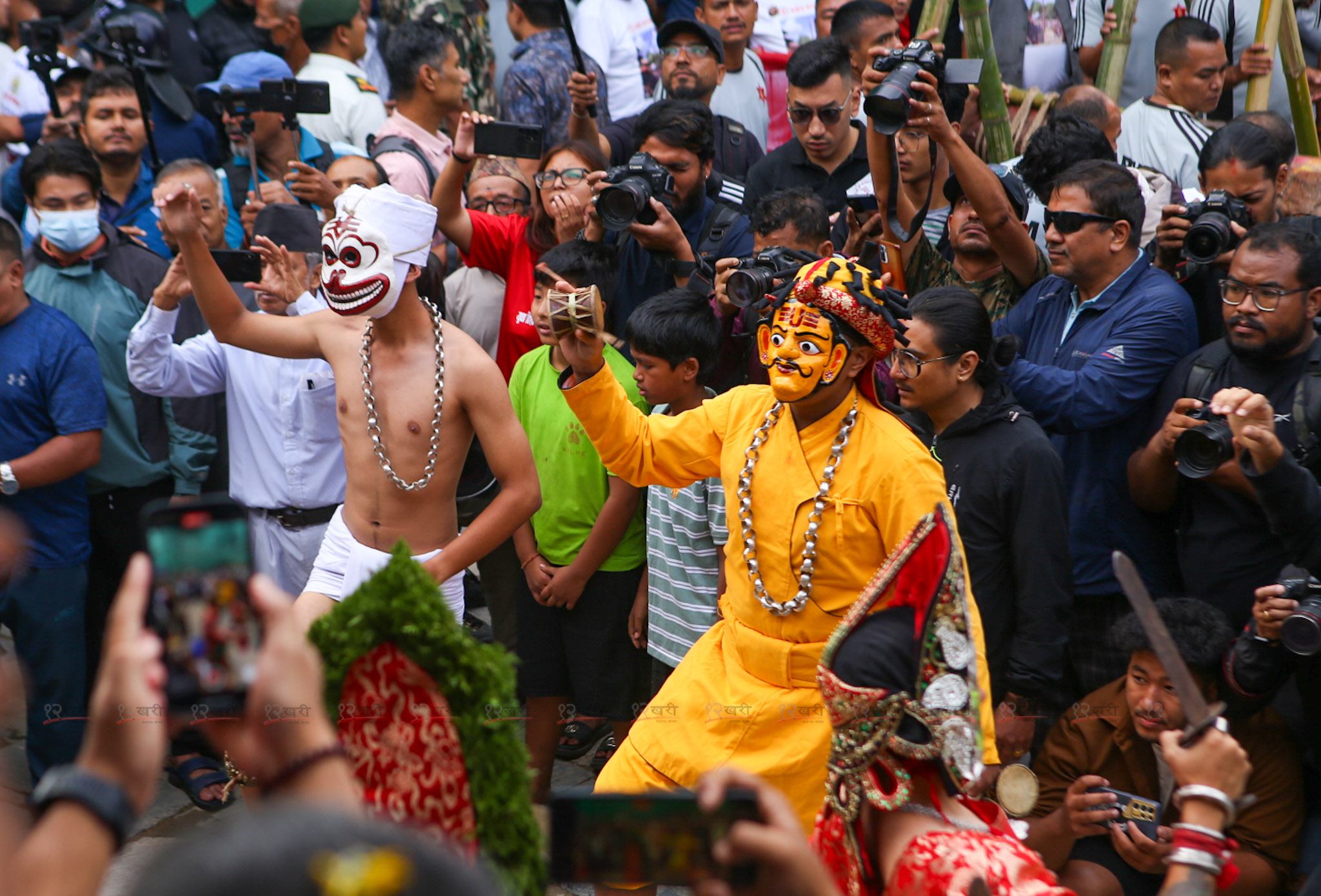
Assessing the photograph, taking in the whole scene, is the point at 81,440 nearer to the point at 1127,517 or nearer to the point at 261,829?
the point at 1127,517

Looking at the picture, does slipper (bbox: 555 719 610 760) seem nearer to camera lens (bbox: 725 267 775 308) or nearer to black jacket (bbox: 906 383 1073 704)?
black jacket (bbox: 906 383 1073 704)

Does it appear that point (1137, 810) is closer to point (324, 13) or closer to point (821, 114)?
point (821, 114)

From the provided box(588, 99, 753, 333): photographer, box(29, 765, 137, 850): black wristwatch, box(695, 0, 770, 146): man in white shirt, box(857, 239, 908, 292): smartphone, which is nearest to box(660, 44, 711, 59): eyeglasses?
box(695, 0, 770, 146): man in white shirt

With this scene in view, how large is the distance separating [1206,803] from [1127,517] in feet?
8.56

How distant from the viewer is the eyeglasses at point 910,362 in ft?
13.6

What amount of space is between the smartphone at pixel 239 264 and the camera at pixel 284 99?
93 centimetres

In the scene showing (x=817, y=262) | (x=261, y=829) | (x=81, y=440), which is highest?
(x=261, y=829)

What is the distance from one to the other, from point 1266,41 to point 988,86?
1.46 m

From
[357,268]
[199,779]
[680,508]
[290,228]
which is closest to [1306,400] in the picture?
[680,508]

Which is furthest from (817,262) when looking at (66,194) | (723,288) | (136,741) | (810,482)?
(66,194)

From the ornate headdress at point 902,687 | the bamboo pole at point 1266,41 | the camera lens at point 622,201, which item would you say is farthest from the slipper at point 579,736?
the bamboo pole at point 1266,41

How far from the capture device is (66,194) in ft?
18.0

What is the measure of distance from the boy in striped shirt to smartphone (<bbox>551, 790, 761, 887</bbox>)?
9.14ft

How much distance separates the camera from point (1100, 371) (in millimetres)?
4367
